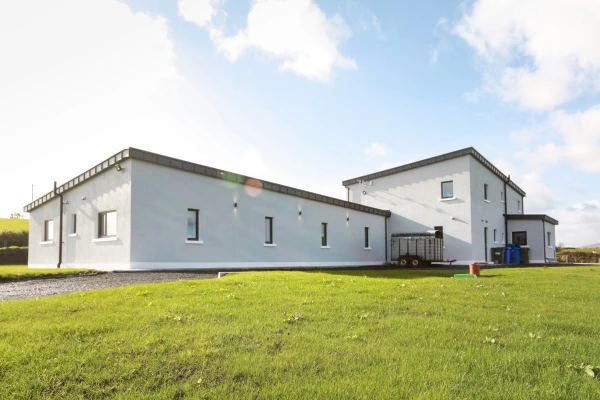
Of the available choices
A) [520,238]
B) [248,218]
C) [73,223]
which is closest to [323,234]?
[248,218]

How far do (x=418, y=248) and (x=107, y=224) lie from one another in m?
18.7

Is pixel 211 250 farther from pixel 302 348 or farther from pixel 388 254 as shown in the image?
pixel 388 254

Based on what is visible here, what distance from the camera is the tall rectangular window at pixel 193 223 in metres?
17.5

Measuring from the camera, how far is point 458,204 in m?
27.6

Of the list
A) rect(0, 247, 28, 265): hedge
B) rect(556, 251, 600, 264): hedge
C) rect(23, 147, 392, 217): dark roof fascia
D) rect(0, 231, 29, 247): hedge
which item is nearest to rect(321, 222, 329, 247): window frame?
rect(23, 147, 392, 217): dark roof fascia

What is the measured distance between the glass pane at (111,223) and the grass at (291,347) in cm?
975

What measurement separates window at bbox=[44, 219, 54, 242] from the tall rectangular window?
9513mm

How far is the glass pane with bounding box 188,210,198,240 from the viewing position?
17.5m

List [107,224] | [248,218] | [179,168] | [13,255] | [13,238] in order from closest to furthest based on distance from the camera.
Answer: [179,168] < [107,224] < [248,218] < [13,255] < [13,238]

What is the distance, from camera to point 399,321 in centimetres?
591

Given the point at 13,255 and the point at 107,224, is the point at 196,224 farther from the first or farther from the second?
the point at 13,255

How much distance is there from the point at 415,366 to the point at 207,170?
15.1 m

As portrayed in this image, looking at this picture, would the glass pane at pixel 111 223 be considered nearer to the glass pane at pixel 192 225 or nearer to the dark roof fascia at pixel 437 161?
the glass pane at pixel 192 225

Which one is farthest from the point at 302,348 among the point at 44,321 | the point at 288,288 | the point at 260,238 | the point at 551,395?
the point at 260,238
